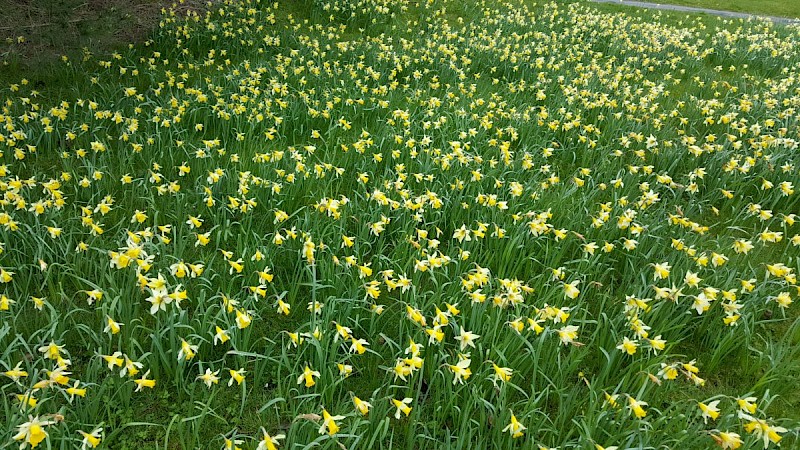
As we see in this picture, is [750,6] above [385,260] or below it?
above

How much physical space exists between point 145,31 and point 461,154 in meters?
5.43

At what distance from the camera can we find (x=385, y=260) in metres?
3.41

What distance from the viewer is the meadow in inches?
92.8

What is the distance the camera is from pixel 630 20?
466 inches

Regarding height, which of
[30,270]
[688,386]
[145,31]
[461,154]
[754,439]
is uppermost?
[145,31]

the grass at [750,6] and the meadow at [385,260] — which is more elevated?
the grass at [750,6]

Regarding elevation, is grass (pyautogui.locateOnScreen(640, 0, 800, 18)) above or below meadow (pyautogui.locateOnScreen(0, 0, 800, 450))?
above

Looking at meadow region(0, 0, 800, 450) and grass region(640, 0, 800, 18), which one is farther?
grass region(640, 0, 800, 18)

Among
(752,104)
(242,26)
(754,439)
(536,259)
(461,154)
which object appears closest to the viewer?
(754,439)

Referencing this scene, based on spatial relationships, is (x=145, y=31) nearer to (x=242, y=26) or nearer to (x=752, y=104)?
(x=242, y=26)

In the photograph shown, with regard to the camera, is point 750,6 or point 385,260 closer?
point 385,260

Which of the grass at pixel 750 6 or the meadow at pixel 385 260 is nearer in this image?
the meadow at pixel 385 260

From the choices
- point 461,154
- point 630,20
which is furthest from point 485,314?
point 630,20

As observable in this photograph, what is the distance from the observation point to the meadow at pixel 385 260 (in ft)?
7.73
